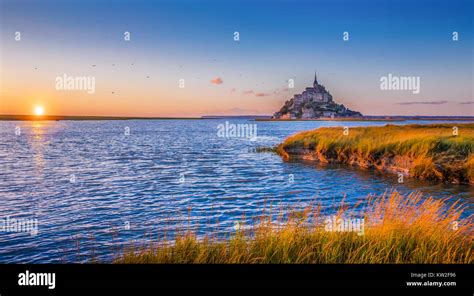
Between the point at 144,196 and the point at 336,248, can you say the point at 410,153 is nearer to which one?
the point at 144,196

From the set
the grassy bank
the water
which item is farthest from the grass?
the grassy bank

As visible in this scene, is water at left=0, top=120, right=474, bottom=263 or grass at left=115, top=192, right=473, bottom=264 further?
water at left=0, top=120, right=474, bottom=263

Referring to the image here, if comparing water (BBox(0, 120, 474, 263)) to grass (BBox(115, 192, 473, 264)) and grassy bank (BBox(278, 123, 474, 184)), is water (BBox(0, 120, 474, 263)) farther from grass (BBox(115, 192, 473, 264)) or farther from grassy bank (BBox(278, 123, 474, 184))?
grass (BBox(115, 192, 473, 264))

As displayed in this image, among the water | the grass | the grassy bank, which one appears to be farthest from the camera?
the grassy bank

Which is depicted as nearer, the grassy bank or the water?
the water

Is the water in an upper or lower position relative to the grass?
lower

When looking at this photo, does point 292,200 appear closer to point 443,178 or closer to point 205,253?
point 443,178

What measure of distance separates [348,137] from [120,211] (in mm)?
24797

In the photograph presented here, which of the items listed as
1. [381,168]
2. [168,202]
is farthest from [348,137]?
[168,202]

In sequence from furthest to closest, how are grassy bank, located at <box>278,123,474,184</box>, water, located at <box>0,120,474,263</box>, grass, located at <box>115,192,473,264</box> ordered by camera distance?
grassy bank, located at <box>278,123,474,184</box>, water, located at <box>0,120,474,263</box>, grass, located at <box>115,192,473,264</box>

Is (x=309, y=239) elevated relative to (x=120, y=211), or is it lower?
elevated

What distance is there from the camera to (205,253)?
775 centimetres

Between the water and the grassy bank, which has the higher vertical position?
the grassy bank

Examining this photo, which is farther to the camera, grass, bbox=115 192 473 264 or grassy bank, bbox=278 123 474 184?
grassy bank, bbox=278 123 474 184
